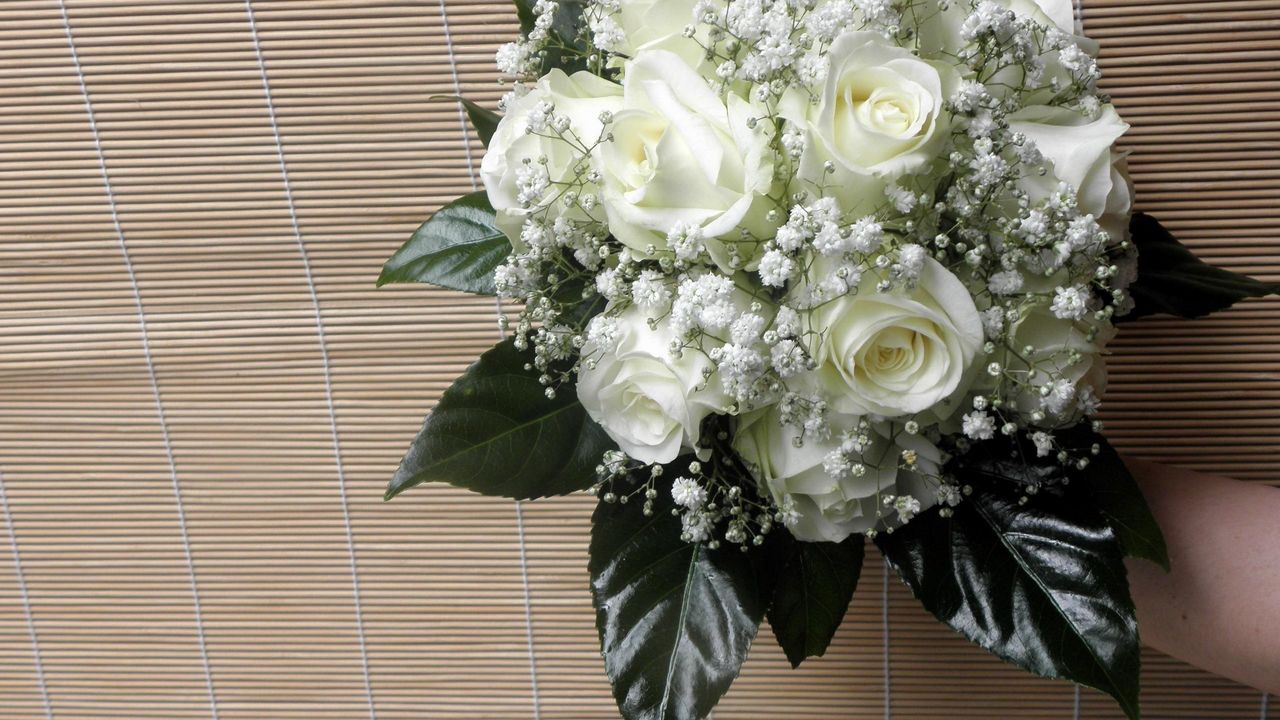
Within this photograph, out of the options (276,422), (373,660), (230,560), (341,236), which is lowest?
(373,660)

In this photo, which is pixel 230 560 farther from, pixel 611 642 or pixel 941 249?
pixel 941 249

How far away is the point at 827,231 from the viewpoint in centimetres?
43

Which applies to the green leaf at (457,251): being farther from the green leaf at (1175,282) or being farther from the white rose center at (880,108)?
the green leaf at (1175,282)

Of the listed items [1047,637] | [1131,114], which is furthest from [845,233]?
[1131,114]

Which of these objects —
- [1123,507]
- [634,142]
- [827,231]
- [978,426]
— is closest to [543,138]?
[634,142]

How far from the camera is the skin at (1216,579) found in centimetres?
57

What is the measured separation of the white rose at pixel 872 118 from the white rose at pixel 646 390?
0.36ft

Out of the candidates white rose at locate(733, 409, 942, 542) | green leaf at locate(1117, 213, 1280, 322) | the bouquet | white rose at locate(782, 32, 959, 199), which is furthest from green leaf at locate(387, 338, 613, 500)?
green leaf at locate(1117, 213, 1280, 322)

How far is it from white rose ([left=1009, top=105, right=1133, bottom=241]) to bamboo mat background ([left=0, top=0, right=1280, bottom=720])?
0.25 meters

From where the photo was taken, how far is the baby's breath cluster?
0.45 metres

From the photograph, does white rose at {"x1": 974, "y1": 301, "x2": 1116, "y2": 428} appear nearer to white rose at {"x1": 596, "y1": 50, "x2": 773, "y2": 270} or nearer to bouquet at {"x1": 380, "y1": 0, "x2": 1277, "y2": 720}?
bouquet at {"x1": 380, "y1": 0, "x2": 1277, "y2": 720}

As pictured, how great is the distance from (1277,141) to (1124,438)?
25 centimetres

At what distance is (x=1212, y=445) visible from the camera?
2.47 feet

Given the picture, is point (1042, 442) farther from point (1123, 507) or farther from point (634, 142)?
point (634, 142)
